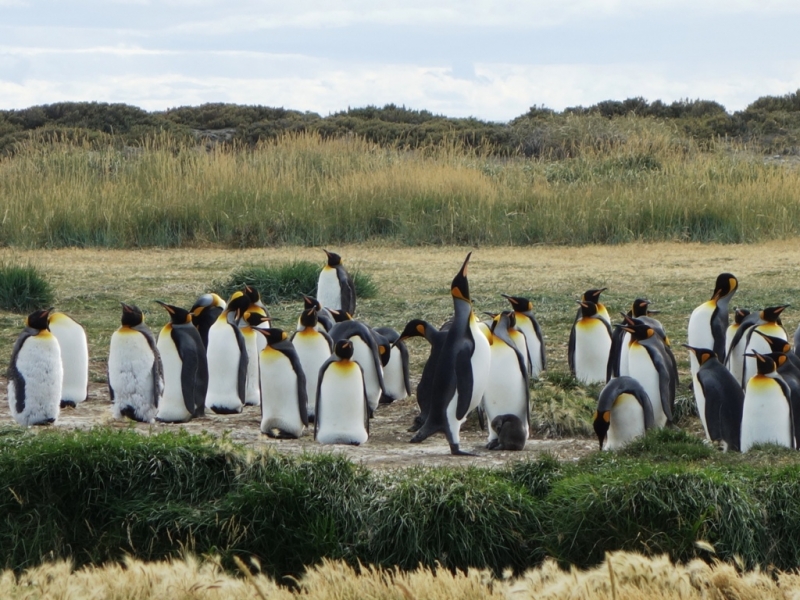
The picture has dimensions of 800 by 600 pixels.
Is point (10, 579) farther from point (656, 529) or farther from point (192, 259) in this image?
point (192, 259)

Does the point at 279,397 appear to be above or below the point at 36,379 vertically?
below

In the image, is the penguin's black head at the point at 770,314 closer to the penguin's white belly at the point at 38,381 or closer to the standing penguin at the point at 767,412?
the standing penguin at the point at 767,412

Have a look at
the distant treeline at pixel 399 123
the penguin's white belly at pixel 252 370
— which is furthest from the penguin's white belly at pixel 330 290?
the distant treeline at pixel 399 123

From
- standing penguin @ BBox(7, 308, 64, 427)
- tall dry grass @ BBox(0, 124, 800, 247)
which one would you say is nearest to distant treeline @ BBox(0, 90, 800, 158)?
tall dry grass @ BBox(0, 124, 800, 247)

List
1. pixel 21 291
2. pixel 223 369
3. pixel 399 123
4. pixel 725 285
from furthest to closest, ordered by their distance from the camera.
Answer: pixel 399 123 → pixel 21 291 → pixel 725 285 → pixel 223 369

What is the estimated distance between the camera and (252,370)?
24.0 ft

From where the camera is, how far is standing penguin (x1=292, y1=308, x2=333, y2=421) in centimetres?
670

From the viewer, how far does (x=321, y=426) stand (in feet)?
19.4

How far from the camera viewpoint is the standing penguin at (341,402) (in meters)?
5.86

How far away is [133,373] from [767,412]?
3.63m

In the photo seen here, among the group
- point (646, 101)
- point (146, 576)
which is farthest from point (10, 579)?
point (646, 101)

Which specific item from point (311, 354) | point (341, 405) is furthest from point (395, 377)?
point (341, 405)

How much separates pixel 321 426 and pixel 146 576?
3034mm

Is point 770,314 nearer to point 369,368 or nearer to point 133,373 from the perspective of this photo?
point 369,368
